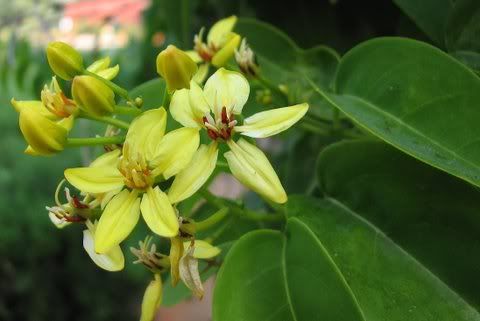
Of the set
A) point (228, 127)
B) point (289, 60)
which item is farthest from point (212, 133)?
point (289, 60)

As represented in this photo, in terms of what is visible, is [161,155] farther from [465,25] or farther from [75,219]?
[465,25]

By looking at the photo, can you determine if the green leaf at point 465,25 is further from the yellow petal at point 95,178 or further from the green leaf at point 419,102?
the yellow petal at point 95,178

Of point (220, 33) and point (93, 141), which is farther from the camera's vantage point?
point (220, 33)

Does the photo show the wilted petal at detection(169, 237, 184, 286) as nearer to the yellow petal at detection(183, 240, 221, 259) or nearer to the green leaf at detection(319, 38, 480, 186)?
the yellow petal at detection(183, 240, 221, 259)

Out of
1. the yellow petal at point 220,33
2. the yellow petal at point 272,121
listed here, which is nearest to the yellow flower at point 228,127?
the yellow petal at point 272,121

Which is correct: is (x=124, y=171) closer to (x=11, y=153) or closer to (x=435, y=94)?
(x=435, y=94)

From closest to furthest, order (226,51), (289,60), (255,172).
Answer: (255,172), (226,51), (289,60)

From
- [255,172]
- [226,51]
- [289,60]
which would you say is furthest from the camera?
[289,60]
